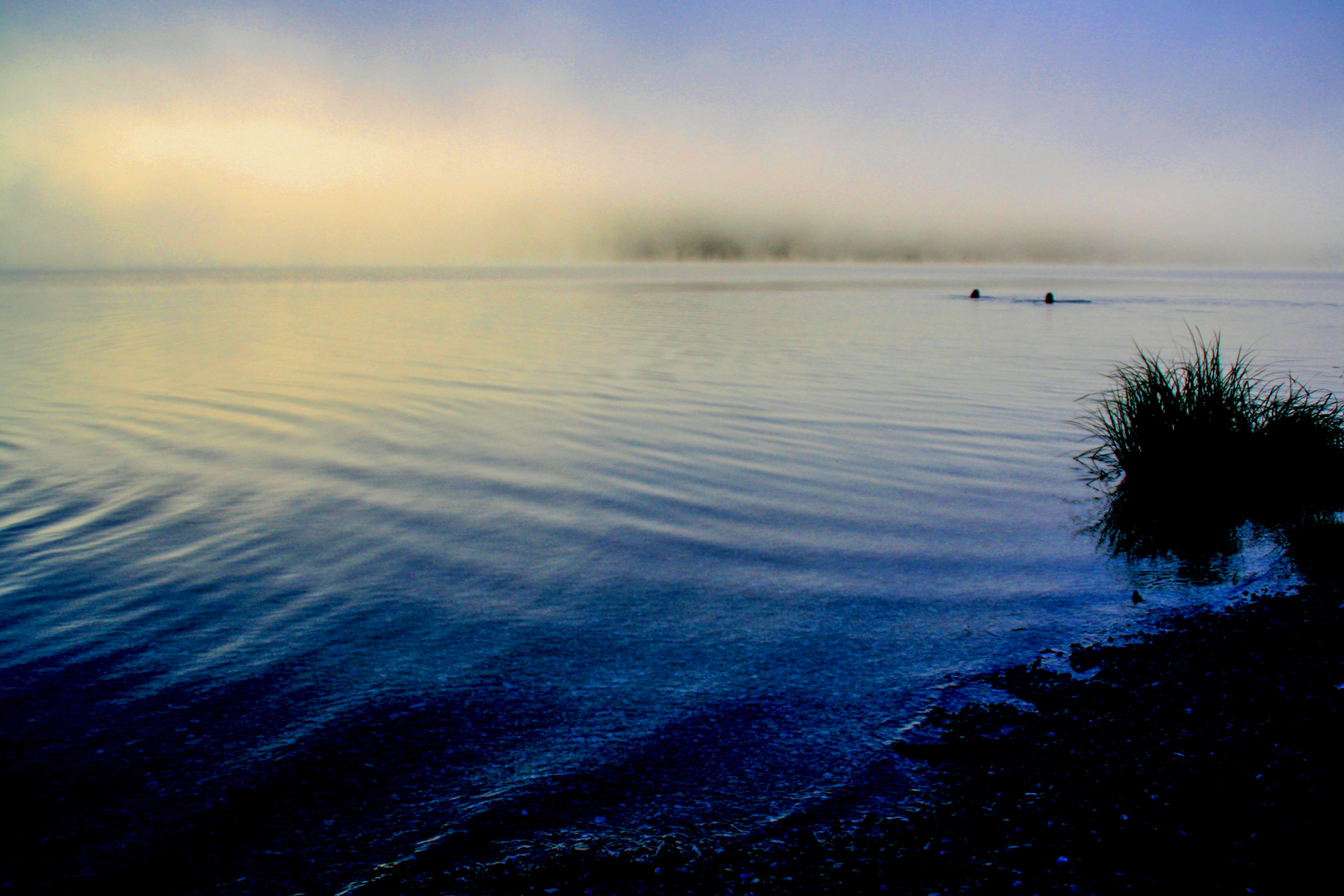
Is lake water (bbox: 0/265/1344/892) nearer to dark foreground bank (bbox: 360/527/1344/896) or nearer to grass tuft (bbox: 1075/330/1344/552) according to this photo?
dark foreground bank (bbox: 360/527/1344/896)

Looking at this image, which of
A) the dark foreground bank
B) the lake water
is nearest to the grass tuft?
the lake water

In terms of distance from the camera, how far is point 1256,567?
9.89 meters

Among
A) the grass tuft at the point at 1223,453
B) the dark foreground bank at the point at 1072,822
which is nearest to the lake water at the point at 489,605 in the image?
the dark foreground bank at the point at 1072,822

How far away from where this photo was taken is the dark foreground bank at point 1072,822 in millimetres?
4492

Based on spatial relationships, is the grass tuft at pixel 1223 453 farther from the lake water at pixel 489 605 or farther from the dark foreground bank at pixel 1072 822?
the dark foreground bank at pixel 1072 822

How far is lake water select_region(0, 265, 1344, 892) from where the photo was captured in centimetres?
559

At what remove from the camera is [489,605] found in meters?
9.05

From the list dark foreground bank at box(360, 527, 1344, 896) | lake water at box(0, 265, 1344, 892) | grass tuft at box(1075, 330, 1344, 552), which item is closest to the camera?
dark foreground bank at box(360, 527, 1344, 896)

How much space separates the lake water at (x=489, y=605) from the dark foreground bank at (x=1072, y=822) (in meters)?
0.35

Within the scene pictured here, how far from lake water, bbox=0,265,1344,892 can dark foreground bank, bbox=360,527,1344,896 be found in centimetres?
35

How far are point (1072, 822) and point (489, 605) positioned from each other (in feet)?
19.2

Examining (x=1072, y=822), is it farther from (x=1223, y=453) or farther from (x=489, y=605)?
(x=1223, y=453)

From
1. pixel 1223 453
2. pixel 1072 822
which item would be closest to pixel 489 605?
pixel 1072 822

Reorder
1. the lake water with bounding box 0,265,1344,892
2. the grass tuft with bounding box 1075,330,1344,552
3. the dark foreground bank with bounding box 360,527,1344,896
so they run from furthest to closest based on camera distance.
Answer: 1. the grass tuft with bounding box 1075,330,1344,552
2. the lake water with bounding box 0,265,1344,892
3. the dark foreground bank with bounding box 360,527,1344,896
